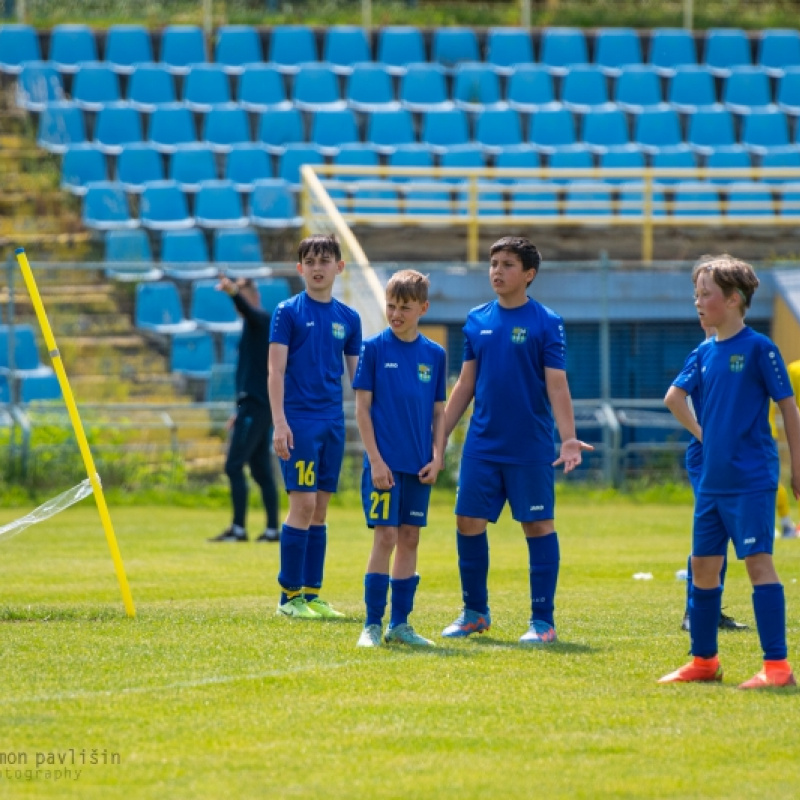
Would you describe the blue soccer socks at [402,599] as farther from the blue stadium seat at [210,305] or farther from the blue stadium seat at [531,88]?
the blue stadium seat at [531,88]

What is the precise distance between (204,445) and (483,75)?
1044 cm

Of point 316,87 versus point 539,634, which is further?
point 316,87

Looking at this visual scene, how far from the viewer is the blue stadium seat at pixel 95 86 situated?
74.9 ft

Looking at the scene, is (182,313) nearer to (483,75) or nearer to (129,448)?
(129,448)

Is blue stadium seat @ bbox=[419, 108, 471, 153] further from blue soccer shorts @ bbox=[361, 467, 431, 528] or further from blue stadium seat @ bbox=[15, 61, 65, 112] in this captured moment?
blue soccer shorts @ bbox=[361, 467, 431, 528]

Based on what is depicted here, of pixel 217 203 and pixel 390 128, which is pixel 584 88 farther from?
pixel 217 203

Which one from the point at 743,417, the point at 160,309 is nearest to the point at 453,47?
the point at 160,309

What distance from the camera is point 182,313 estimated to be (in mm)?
18625

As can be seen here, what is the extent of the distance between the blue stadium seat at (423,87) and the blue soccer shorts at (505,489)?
56.2 feet

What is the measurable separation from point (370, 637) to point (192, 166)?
15436 mm

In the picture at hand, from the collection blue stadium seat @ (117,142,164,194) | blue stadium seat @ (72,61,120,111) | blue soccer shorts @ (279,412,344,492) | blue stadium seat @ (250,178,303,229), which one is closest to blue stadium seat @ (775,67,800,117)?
blue stadium seat @ (250,178,303,229)

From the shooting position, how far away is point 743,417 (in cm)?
624

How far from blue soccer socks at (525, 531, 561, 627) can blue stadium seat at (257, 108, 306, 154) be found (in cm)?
1611

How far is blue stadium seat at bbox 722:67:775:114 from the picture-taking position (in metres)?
25.0
